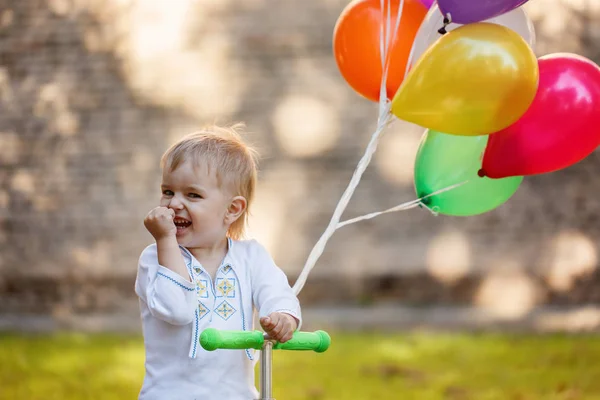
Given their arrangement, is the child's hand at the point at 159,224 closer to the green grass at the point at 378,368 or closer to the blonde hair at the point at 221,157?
the blonde hair at the point at 221,157

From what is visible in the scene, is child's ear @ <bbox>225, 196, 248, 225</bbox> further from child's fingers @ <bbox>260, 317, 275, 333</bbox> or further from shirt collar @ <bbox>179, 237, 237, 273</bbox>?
child's fingers @ <bbox>260, 317, 275, 333</bbox>

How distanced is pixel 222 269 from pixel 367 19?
3.60ft

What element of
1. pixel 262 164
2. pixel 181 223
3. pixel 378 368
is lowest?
pixel 181 223

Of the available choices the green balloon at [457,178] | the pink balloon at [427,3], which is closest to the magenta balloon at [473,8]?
the pink balloon at [427,3]

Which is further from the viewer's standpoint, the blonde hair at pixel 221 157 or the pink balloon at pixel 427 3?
the pink balloon at pixel 427 3

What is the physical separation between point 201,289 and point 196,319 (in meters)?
0.08

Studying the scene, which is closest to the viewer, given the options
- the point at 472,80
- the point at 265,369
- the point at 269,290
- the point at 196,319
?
the point at 265,369

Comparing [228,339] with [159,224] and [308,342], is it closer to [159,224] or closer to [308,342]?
[308,342]

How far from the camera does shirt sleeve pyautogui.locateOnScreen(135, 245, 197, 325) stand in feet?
6.78

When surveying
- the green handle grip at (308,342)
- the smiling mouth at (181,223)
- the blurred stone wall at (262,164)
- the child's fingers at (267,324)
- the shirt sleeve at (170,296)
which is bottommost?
the green handle grip at (308,342)

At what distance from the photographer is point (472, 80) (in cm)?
244

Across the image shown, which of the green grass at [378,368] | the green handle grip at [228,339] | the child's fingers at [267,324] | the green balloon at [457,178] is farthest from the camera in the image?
the green grass at [378,368]

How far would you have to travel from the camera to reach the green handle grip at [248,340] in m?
1.93

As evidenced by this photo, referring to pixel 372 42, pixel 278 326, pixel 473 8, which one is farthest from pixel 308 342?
pixel 372 42
